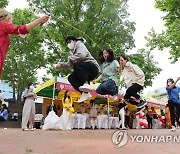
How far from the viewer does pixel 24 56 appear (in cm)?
2803

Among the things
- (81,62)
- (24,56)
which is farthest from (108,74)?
(24,56)

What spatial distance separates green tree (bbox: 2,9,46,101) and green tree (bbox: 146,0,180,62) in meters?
9.20

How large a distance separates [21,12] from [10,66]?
531 cm

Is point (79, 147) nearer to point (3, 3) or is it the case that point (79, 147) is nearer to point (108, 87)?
point (108, 87)

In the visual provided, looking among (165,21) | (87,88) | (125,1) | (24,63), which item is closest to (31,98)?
(87,88)

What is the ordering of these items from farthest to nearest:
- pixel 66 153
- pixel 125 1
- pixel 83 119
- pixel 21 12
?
pixel 21 12
pixel 125 1
pixel 83 119
pixel 66 153

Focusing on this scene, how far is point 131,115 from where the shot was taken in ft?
63.9

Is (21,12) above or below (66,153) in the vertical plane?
above

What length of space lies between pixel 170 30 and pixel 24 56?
1412cm

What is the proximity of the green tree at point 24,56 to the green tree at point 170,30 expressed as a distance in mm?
9196

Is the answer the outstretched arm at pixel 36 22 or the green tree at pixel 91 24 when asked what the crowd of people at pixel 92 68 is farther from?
the green tree at pixel 91 24

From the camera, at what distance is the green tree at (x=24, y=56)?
84.2 ft

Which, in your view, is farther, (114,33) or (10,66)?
(10,66)

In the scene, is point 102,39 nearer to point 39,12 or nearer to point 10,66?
point 39,12
